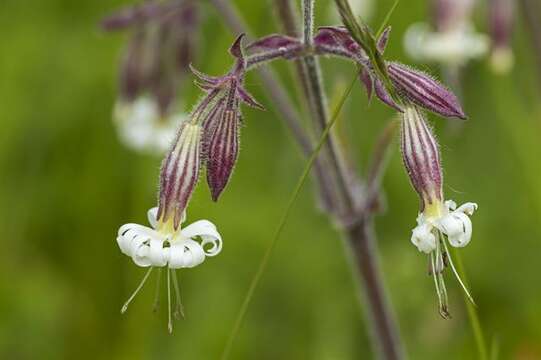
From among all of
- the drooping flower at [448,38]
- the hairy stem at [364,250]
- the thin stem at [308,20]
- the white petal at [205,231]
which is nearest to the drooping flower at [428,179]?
the thin stem at [308,20]

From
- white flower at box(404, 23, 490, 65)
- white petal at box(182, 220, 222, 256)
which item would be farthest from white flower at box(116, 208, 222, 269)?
white flower at box(404, 23, 490, 65)

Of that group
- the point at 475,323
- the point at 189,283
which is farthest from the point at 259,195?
the point at 475,323

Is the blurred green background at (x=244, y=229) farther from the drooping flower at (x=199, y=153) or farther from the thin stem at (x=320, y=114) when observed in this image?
the drooping flower at (x=199, y=153)

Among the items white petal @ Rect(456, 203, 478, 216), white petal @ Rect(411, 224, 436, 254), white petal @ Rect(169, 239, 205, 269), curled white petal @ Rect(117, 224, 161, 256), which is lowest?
white petal @ Rect(411, 224, 436, 254)

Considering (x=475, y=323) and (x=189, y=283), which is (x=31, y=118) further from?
(x=475, y=323)

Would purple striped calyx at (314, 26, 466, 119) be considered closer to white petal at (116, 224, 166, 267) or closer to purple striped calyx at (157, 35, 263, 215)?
purple striped calyx at (157, 35, 263, 215)

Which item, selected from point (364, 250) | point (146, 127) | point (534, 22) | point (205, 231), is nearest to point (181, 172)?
point (205, 231)
